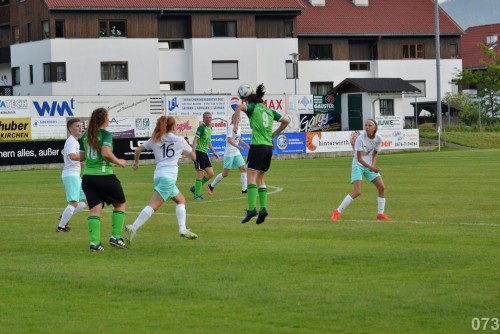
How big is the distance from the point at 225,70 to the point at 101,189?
218 feet

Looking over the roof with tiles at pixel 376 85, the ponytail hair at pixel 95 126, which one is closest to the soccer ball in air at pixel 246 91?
the ponytail hair at pixel 95 126

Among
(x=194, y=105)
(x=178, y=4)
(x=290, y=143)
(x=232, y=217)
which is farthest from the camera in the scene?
(x=178, y=4)

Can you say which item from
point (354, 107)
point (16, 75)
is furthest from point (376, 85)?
point (16, 75)

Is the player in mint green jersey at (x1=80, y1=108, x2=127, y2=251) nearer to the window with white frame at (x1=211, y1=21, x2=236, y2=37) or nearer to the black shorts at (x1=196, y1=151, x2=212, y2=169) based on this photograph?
the black shorts at (x1=196, y1=151, x2=212, y2=169)

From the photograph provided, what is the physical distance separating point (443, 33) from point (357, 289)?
85139mm

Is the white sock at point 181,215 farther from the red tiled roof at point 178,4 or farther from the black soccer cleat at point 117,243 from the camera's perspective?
the red tiled roof at point 178,4

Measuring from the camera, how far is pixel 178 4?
263ft

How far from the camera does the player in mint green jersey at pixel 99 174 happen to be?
52.5 feet

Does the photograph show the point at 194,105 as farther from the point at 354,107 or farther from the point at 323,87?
the point at 323,87

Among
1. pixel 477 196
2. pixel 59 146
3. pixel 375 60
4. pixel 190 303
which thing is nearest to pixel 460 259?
pixel 190 303

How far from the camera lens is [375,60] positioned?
9281cm

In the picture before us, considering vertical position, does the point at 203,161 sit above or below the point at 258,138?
below

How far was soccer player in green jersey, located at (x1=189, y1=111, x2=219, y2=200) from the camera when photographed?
28328 mm

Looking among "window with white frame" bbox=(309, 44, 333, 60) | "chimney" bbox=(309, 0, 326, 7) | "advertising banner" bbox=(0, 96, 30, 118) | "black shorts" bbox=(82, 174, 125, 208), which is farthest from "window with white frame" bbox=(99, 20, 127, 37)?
"black shorts" bbox=(82, 174, 125, 208)
